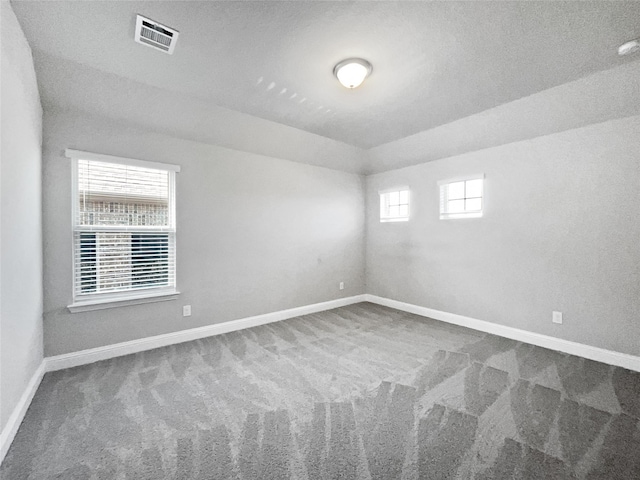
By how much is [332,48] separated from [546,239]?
3.13m

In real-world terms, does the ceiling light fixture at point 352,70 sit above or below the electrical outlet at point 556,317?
above

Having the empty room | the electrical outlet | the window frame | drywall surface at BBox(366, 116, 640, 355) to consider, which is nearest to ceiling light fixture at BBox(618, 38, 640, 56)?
the empty room

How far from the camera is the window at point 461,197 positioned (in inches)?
153

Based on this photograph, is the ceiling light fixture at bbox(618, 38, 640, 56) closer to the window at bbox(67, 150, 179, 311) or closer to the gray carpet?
the gray carpet

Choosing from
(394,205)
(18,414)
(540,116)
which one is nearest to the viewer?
(18,414)

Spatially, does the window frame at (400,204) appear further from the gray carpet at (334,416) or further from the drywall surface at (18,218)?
the drywall surface at (18,218)

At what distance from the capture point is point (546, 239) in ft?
10.7

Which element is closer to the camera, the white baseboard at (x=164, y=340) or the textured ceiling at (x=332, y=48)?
the textured ceiling at (x=332, y=48)

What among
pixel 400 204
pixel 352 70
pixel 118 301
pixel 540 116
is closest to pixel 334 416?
pixel 118 301

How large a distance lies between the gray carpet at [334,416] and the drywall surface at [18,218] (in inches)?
15.9

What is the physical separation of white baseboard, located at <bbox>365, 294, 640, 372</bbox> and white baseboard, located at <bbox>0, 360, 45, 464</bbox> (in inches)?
177

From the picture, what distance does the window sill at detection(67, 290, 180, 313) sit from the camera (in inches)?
110

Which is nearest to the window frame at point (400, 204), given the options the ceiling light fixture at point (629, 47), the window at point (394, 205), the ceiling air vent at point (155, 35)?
the window at point (394, 205)

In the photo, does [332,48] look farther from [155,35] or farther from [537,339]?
[537,339]
